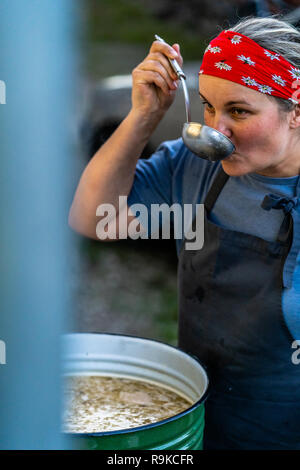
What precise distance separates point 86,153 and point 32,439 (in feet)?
11.2

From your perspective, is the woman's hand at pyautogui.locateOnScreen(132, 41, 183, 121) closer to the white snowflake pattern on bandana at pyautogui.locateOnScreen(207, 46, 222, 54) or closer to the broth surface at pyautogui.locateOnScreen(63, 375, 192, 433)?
the white snowflake pattern on bandana at pyautogui.locateOnScreen(207, 46, 222, 54)

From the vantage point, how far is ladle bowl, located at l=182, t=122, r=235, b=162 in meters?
1.40

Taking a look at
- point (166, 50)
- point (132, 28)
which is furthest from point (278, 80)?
point (132, 28)

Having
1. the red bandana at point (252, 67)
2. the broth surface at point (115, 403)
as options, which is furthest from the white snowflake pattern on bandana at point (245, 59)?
the broth surface at point (115, 403)

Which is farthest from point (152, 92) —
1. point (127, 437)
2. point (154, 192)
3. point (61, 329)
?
point (61, 329)

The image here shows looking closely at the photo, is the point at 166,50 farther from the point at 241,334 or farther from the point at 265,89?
the point at 241,334

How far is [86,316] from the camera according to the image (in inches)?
161

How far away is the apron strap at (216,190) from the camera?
5.40 ft

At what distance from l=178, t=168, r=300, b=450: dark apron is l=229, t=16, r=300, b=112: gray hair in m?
0.34

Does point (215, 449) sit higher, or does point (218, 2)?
point (218, 2)

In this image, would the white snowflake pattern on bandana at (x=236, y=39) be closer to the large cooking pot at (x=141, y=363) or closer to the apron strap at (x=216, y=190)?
the apron strap at (x=216, y=190)

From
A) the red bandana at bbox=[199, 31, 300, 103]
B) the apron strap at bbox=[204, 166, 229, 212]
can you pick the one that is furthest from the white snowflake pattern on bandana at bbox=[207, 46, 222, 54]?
the apron strap at bbox=[204, 166, 229, 212]

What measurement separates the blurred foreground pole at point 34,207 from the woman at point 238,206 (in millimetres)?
776

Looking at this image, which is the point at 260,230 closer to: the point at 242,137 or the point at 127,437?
the point at 242,137
